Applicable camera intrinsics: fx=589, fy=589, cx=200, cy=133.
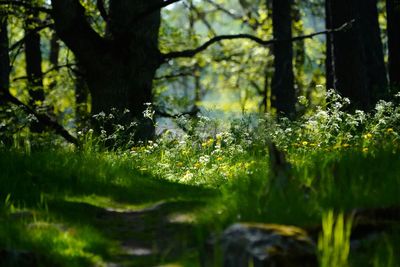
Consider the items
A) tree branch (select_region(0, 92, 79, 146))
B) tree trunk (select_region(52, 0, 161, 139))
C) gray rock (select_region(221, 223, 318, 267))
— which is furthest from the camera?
tree branch (select_region(0, 92, 79, 146))

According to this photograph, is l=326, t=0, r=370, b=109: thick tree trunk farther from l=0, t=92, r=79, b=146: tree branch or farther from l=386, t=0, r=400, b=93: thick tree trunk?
l=0, t=92, r=79, b=146: tree branch

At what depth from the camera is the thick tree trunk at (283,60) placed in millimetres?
18875

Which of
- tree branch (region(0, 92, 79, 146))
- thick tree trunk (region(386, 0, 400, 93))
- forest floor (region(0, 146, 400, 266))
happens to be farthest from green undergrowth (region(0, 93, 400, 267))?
thick tree trunk (region(386, 0, 400, 93))

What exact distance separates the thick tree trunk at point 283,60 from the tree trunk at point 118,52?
808 cm

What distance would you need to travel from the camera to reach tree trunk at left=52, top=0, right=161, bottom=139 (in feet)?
35.4

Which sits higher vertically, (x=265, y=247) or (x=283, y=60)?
(x=283, y=60)

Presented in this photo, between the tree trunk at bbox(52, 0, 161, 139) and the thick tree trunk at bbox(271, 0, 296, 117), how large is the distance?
26.5 feet

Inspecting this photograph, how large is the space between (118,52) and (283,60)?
982 cm

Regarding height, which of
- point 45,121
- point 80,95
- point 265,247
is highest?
point 80,95

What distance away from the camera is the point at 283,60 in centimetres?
1977

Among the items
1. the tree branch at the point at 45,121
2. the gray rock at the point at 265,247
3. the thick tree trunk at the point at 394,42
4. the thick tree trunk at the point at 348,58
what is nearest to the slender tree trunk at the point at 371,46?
Result: the thick tree trunk at the point at 394,42

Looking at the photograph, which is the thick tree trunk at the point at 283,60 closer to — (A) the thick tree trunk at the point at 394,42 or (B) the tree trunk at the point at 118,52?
(A) the thick tree trunk at the point at 394,42

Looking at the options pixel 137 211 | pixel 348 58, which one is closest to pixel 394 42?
pixel 348 58

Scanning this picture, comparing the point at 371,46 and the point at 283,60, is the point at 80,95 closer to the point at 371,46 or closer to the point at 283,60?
the point at 283,60
